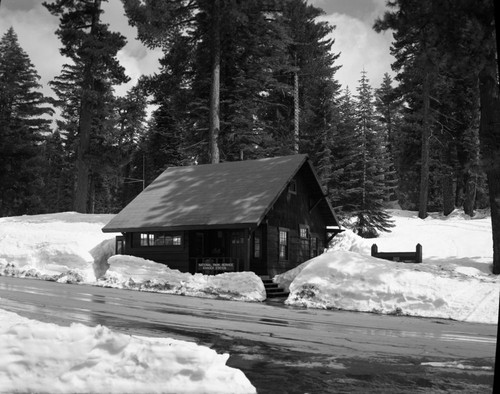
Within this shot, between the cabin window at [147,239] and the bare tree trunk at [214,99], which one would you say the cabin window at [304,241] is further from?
the cabin window at [147,239]

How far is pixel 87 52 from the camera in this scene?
38188mm

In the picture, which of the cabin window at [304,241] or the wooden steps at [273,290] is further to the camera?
the cabin window at [304,241]

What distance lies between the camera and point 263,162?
1141 inches

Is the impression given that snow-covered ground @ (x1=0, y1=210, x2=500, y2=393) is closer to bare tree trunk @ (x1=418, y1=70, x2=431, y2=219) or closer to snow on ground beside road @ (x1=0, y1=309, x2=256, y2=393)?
snow on ground beside road @ (x1=0, y1=309, x2=256, y2=393)

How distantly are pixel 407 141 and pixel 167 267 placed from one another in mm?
29757

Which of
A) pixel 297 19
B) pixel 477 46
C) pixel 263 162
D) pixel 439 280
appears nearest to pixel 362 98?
pixel 297 19

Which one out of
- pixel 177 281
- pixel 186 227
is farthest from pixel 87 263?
pixel 177 281

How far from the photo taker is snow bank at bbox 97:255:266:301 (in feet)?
66.0

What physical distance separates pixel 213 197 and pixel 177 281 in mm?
5941

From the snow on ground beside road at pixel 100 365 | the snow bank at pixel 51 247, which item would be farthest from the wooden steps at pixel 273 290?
the snow on ground beside road at pixel 100 365

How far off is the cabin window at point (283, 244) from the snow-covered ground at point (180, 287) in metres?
2.76

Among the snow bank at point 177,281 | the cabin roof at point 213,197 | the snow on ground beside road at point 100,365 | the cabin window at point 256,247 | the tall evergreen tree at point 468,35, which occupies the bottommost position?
the snow bank at point 177,281

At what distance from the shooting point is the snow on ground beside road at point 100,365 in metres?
5.26

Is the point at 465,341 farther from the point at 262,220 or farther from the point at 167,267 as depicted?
the point at 167,267
